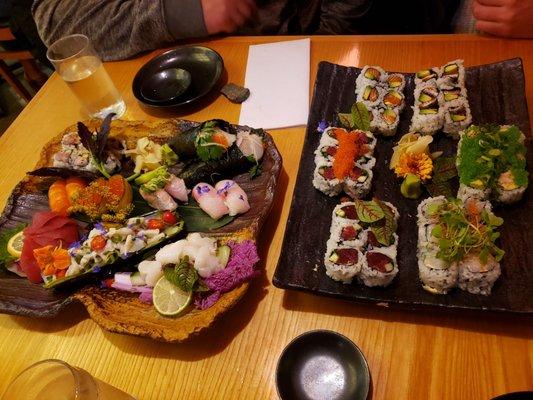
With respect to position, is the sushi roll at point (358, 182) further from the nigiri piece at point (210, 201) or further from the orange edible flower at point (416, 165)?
the nigiri piece at point (210, 201)

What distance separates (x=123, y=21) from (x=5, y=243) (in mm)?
1510

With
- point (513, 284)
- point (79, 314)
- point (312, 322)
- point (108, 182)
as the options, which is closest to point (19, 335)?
point (79, 314)

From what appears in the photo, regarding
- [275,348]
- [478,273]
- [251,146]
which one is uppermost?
[251,146]

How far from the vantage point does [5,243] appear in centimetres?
184

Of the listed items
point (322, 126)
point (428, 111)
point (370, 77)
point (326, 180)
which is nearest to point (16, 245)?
point (326, 180)

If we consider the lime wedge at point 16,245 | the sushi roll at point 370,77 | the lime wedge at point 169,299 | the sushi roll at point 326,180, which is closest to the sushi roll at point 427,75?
the sushi roll at point 370,77

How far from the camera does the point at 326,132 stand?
1.92 meters

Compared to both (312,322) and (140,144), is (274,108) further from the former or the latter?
(312,322)

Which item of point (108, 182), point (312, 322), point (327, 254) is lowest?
point (312, 322)

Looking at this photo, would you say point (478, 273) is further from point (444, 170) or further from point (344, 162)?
point (344, 162)

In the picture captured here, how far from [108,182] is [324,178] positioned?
99 cm

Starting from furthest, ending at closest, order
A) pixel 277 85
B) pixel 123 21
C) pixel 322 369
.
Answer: pixel 123 21, pixel 277 85, pixel 322 369

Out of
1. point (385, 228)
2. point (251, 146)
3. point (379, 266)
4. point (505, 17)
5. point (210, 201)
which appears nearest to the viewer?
point (379, 266)

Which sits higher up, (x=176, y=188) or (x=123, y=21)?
(x=123, y=21)
